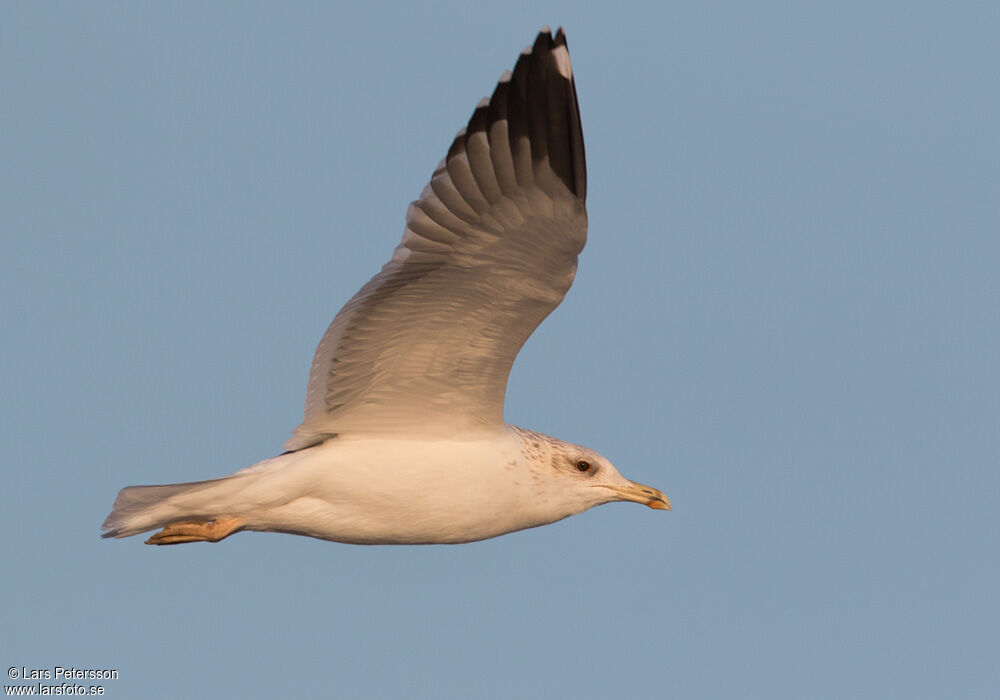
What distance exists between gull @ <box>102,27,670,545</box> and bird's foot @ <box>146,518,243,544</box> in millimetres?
11

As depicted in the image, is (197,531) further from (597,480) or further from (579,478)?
(597,480)

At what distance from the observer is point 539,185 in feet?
28.9

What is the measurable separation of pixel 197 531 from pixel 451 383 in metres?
2.01

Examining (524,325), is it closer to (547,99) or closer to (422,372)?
(422,372)

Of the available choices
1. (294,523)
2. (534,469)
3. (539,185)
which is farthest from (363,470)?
(539,185)

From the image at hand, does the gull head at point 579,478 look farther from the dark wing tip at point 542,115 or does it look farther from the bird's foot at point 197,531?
the dark wing tip at point 542,115

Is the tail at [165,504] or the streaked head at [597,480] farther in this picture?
the streaked head at [597,480]

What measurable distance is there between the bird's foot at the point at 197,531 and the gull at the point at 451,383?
0.01 m

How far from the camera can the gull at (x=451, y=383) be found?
8805 millimetres

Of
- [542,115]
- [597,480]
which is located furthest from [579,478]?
[542,115]

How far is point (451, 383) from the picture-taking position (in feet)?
→ 33.1

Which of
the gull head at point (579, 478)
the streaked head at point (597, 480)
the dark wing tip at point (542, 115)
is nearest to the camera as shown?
the dark wing tip at point (542, 115)

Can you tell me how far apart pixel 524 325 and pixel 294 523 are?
212 centimetres

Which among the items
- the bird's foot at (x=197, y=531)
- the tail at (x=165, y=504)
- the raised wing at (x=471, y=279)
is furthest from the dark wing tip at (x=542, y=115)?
the bird's foot at (x=197, y=531)
